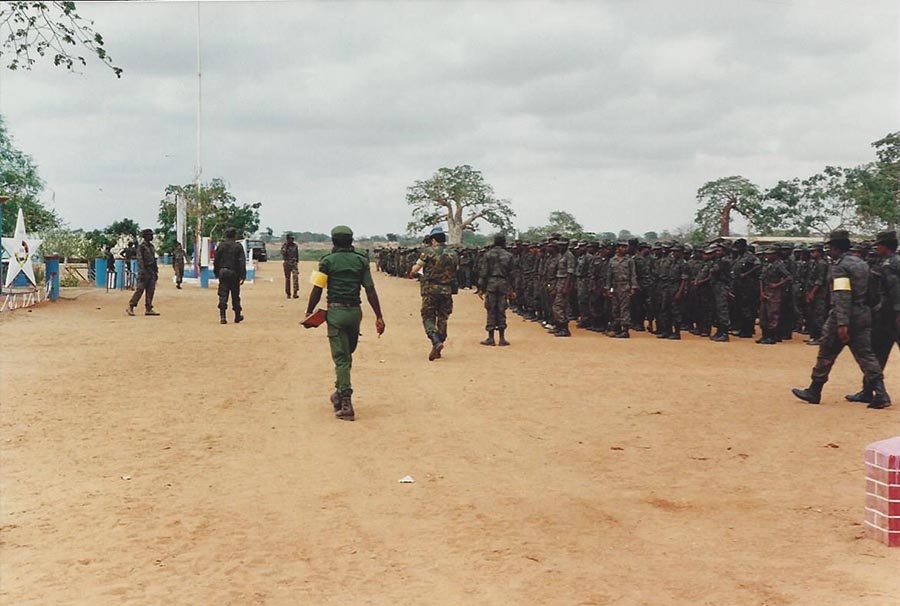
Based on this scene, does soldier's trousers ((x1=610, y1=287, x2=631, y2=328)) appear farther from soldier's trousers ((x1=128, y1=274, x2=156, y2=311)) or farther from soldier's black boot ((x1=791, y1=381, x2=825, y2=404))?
soldier's trousers ((x1=128, y1=274, x2=156, y2=311))

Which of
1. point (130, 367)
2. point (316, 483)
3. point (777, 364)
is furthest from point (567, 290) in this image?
point (316, 483)

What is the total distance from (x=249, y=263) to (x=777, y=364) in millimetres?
29379

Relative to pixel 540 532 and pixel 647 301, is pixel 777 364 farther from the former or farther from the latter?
pixel 540 532

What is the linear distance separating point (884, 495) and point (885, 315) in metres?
5.69

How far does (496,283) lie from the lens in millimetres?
14680

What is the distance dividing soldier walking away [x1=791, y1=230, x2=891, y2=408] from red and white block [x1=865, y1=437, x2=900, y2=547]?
14.0 feet

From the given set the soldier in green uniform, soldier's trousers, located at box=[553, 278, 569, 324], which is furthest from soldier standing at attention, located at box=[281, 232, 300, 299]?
the soldier in green uniform

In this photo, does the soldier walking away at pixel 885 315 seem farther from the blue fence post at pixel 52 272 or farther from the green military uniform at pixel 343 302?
the blue fence post at pixel 52 272

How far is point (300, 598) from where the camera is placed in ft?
14.5

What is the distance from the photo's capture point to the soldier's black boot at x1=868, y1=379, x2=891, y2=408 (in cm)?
969

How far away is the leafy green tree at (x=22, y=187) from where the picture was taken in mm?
39375

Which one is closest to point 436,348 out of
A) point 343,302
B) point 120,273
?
point 343,302

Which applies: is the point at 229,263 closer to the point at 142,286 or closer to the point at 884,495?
the point at 142,286

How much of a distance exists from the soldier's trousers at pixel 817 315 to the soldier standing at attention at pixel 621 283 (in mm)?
3697
